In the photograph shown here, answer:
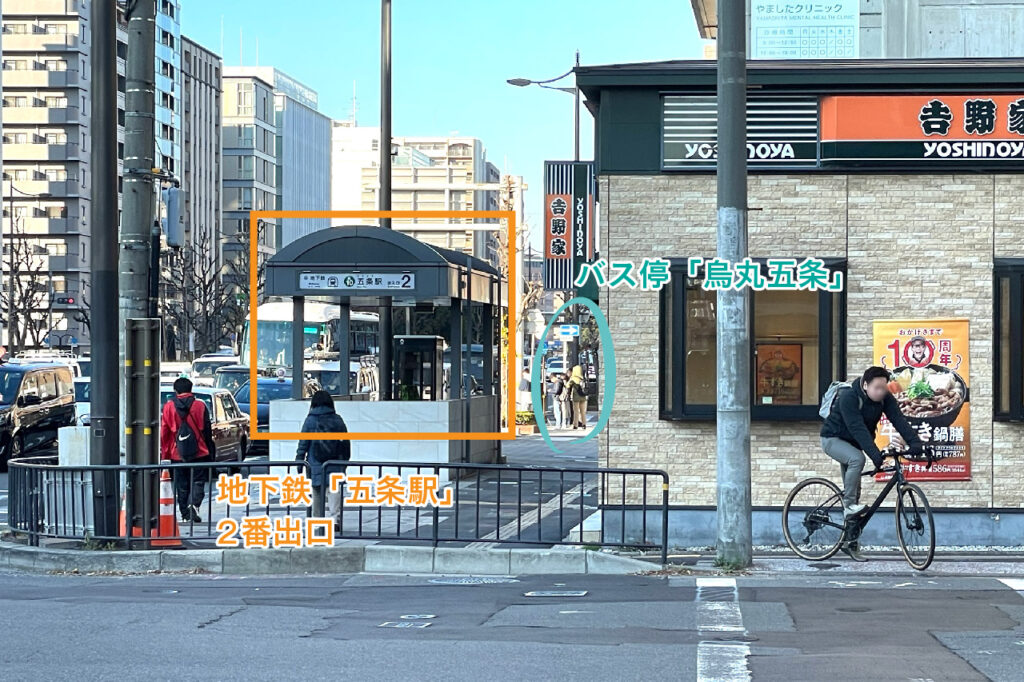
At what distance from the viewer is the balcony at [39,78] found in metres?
91.8

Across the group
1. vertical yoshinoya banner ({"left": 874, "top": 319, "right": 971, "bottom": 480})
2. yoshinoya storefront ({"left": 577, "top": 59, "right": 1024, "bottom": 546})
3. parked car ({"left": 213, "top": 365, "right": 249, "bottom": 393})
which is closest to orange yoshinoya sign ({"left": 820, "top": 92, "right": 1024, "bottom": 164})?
yoshinoya storefront ({"left": 577, "top": 59, "right": 1024, "bottom": 546})

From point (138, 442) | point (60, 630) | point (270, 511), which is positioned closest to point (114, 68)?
point (138, 442)

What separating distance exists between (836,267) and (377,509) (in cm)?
505

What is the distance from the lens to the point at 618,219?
1460cm

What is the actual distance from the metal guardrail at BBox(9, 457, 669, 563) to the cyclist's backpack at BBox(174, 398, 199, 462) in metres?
2.94

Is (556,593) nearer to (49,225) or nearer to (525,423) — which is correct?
(525,423)

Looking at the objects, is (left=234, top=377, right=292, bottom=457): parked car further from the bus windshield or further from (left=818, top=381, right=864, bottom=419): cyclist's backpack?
(left=818, top=381, right=864, bottom=419): cyclist's backpack

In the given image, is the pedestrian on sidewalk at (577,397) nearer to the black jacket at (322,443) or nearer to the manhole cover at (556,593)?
the black jacket at (322,443)

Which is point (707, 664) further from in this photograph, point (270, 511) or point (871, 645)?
point (270, 511)

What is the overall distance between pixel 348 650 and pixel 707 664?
2234mm

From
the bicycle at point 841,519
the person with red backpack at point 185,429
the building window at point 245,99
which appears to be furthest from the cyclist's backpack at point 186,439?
the building window at point 245,99

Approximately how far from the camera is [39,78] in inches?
3612

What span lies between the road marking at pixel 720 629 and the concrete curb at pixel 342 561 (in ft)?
4.39

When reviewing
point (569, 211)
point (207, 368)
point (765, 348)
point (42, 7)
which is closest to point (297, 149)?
point (42, 7)
